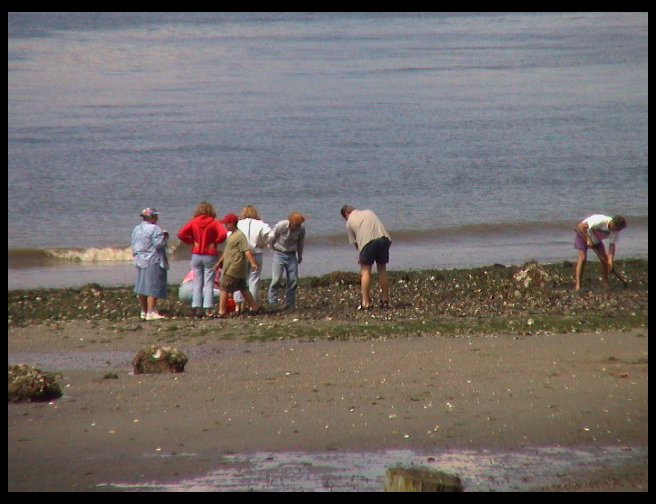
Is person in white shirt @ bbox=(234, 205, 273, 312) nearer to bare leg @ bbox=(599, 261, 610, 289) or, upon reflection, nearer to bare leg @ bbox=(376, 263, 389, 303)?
bare leg @ bbox=(376, 263, 389, 303)

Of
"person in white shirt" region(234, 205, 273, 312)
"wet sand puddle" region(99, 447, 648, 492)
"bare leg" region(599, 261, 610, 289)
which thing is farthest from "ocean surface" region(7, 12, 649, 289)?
"wet sand puddle" region(99, 447, 648, 492)

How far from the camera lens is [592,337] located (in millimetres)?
10891

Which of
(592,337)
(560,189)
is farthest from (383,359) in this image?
(560,189)

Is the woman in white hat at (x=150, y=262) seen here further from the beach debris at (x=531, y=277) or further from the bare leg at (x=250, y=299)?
the beach debris at (x=531, y=277)

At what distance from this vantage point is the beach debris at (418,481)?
19.3ft

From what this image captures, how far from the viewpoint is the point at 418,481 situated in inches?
232

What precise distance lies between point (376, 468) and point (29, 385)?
3.29 m

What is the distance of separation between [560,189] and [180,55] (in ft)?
150

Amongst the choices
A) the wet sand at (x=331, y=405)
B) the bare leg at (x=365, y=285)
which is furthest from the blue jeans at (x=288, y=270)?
the wet sand at (x=331, y=405)

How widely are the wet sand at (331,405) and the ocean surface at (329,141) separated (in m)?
8.15

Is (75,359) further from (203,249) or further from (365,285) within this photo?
(365,285)

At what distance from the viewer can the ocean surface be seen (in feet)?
76.0

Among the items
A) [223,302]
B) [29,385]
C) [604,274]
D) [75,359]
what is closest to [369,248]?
[223,302]
